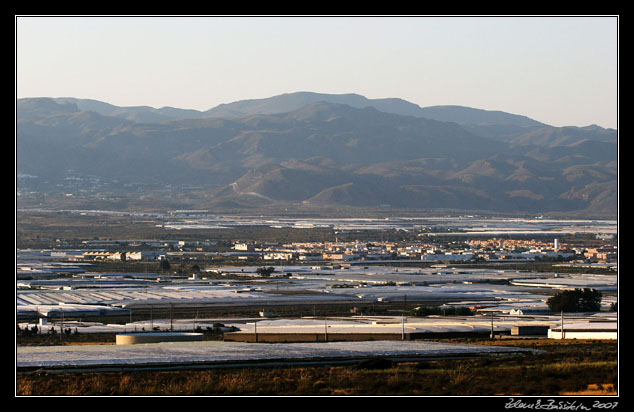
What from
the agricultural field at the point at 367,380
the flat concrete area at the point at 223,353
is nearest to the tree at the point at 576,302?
the flat concrete area at the point at 223,353

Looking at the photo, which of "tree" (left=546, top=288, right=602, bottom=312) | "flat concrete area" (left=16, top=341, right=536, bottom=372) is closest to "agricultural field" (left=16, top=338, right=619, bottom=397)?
"flat concrete area" (left=16, top=341, right=536, bottom=372)

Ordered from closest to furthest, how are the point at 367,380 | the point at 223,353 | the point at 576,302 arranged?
the point at 367,380
the point at 223,353
the point at 576,302

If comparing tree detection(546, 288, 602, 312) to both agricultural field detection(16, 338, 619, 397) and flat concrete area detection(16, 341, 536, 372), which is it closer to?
flat concrete area detection(16, 341, 536, 372)

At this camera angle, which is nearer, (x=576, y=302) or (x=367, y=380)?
(x=367, y=380)

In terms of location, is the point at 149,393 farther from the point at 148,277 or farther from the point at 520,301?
the point at 148,277

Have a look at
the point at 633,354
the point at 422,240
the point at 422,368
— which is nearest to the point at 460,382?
the point at 422,368

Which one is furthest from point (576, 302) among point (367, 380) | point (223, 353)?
point (367, 380)

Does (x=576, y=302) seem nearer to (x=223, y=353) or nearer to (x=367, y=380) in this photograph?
(x=223, y=353)
